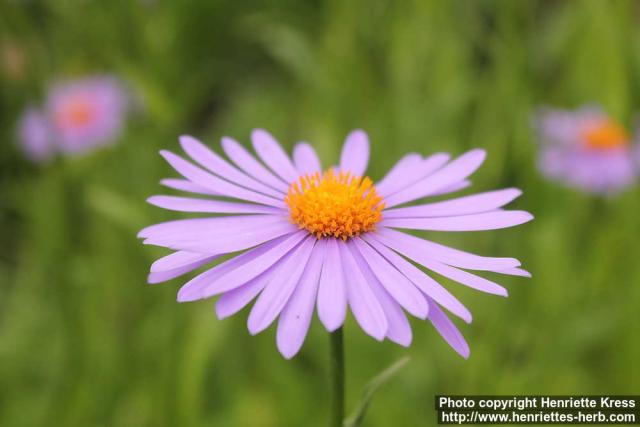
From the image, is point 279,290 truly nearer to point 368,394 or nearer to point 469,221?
point 368,394

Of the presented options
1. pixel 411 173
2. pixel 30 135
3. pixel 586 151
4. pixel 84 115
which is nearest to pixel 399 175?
pixel 411 173

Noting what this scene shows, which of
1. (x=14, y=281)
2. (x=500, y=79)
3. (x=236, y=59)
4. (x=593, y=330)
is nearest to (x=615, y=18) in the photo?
(x=500, y=79)

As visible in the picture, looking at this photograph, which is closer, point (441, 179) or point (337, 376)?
point (337, 376)

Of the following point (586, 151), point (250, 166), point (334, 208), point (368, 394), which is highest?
point (586, 151)

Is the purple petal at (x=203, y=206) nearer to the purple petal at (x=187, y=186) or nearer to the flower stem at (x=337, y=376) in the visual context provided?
the purple petal at (x=187, y=186)

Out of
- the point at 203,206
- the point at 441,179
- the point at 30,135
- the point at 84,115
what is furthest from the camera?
the point at 84,115

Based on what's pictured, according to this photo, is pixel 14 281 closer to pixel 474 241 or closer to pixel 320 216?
pixel 474 241
